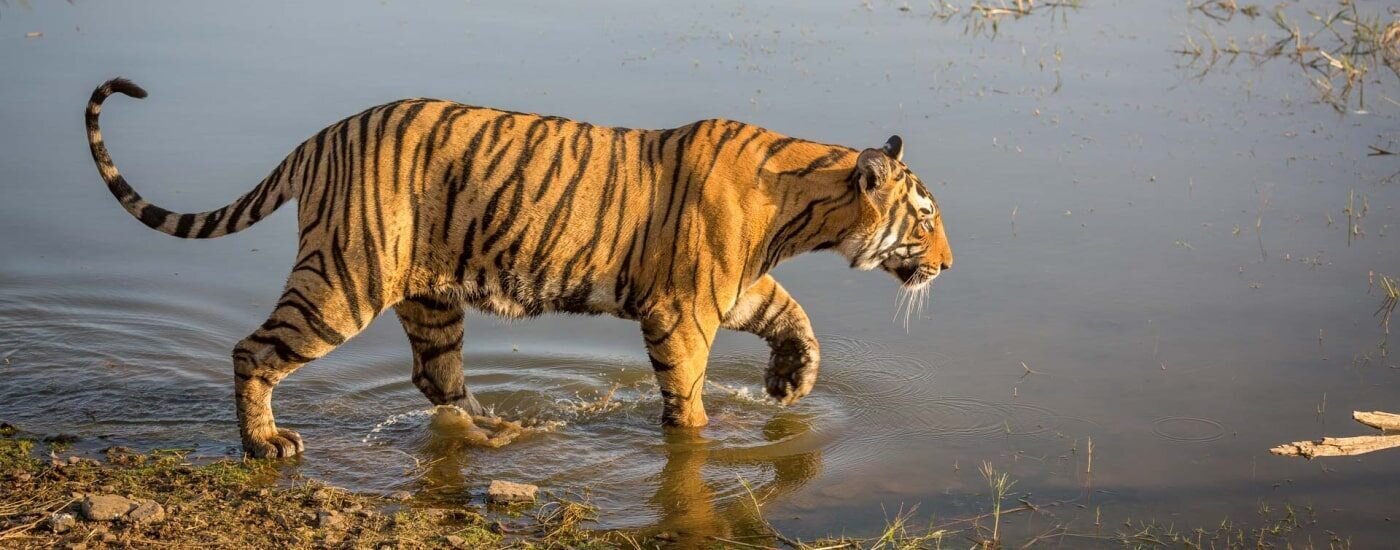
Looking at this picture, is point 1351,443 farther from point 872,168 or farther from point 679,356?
point 679,356

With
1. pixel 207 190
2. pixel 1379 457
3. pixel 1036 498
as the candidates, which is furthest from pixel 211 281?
pixel 1379 457

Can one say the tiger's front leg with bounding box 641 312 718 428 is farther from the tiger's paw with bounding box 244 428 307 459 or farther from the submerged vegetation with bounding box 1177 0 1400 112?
the submerged vegetation with bounding box 1177 0 1400 112

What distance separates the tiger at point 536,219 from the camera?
18.0 ft

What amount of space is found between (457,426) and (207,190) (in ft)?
11.1

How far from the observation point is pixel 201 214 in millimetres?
5723

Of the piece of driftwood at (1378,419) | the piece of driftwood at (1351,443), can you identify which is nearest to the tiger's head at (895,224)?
the piece of driftwood at (1351,443)

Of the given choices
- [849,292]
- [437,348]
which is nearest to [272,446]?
[437,348]

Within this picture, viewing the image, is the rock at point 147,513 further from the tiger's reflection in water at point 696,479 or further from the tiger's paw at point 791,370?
the tiger's paw at point 791,370

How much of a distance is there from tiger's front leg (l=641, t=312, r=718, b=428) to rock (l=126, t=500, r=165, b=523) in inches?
73.0

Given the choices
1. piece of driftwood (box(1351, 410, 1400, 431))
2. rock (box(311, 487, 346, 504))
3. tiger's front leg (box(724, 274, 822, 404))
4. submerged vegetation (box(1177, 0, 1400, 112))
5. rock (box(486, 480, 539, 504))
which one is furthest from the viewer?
submerged vegetation (box(1177, 0, 1400, 112))

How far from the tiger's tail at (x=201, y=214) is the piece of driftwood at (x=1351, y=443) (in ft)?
11.4

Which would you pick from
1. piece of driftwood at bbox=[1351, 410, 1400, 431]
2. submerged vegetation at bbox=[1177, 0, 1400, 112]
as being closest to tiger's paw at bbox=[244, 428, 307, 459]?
piece of driftwood at bbox=[1351, 410, 1400, 431]

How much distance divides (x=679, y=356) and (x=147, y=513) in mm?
1966

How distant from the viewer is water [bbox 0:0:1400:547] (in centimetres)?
575
